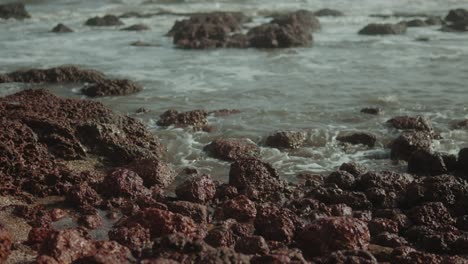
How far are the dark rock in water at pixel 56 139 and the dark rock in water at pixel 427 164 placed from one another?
11.5ft

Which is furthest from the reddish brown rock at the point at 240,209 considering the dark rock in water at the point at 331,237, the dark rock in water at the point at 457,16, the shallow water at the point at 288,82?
the dark rock in water at the point at 457,16

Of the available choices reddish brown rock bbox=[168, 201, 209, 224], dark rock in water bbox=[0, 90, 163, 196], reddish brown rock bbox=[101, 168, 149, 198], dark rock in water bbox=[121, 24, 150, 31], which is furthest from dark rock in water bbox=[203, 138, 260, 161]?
dark rock in water bbox=[121, 24, 150, 31]

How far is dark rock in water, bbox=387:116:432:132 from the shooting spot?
9.74m

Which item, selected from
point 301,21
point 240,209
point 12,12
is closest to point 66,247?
point 240,209

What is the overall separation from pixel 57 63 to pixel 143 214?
37.4 feet

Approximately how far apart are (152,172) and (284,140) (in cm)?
254

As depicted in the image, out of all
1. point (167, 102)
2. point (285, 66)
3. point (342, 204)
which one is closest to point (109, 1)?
point (285, 66)

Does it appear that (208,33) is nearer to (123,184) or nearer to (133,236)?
(123,184)

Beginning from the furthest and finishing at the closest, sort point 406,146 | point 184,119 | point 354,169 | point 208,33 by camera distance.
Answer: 1. point 208,33
2. point 184,119
3. point 406,146
4. point 354,169

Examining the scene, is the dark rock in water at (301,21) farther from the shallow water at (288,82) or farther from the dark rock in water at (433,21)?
the dark rock in water at (433,21)

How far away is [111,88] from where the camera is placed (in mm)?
12414

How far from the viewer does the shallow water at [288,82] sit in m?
9.35

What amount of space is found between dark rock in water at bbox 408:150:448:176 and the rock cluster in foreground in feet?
0.09

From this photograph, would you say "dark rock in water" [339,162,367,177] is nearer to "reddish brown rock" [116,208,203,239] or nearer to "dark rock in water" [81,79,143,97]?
"reddish brown rock" [116,208,203,239]
